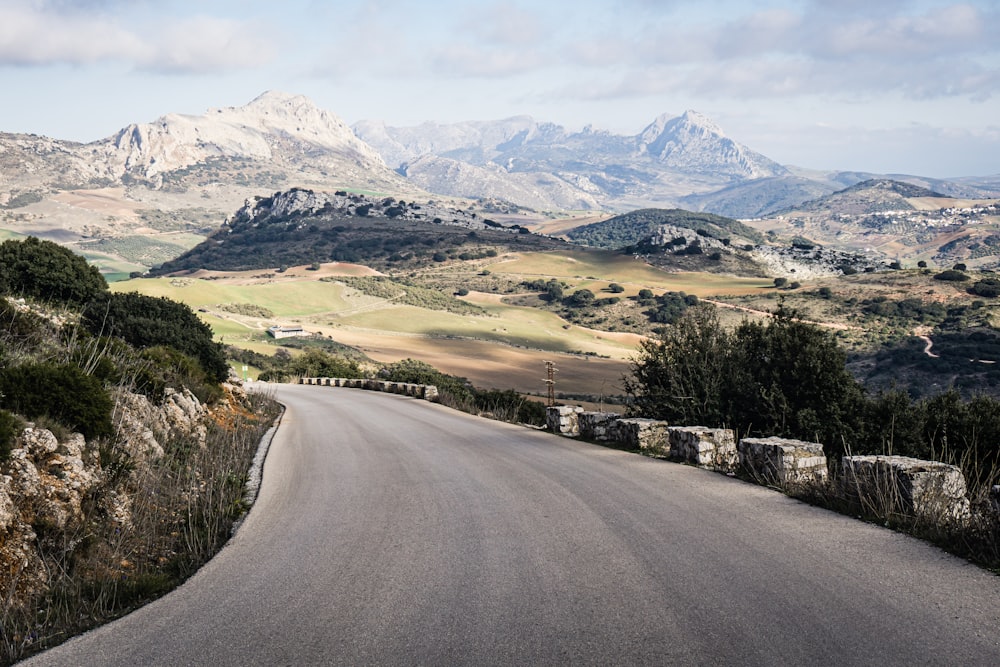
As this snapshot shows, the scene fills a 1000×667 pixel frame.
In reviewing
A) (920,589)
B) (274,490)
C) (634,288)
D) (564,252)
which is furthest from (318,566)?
(564,252)

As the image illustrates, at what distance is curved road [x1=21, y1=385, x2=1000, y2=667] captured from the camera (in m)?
4.71

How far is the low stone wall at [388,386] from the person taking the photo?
3244cm

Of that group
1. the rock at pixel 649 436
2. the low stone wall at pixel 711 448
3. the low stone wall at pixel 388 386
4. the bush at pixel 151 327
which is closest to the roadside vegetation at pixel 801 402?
the rock at pixel 649 436

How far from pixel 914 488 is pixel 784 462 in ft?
6.90

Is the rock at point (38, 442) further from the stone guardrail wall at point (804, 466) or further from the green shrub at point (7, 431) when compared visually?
the stone guardrail wall at point (804, 466)

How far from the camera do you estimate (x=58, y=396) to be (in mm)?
9242

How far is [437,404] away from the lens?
1162 inches

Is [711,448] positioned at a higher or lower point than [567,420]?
higher

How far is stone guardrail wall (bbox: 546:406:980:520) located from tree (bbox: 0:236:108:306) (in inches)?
805

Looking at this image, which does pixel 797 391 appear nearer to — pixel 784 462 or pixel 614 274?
pixel 784 462

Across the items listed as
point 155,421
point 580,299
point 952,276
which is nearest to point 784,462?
point 155,421

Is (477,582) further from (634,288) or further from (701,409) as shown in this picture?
(634,288)

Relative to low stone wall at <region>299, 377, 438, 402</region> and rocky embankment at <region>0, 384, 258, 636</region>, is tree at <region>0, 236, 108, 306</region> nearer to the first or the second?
low stone wall at <region>299, 377, 438, 402</region>

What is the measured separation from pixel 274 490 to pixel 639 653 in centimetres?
736
